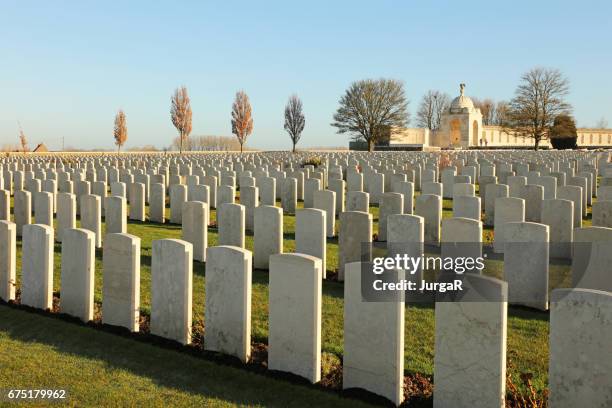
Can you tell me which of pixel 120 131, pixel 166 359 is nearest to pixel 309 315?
pixel 166 359

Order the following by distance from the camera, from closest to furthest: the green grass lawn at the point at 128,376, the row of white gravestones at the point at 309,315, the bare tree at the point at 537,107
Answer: the row of white gravestones at the point at 309,315, the green grass lawn at the point at 128,376, the bare tree at the point at 537,107

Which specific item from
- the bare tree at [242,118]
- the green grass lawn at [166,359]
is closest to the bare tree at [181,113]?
the bare tree at [242,118]

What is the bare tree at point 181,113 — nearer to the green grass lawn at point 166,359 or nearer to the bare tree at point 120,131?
the bare tree at point 120,131

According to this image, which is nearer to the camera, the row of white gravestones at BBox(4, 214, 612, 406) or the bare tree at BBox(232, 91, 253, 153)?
the row of white gravestones at BBox(4, 214, 612, 406)

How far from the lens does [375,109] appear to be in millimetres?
59906

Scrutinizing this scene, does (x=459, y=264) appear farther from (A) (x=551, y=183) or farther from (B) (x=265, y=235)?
(A) (x=551, y=183)

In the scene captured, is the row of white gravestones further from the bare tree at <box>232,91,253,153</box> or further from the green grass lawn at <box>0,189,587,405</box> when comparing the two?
the bare tree at <box>232,91,253,153</box>

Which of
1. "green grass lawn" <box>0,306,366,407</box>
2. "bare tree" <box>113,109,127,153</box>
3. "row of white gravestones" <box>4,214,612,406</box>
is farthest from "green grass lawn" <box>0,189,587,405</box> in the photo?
"bare tree" <box>113,109,127,153</box>

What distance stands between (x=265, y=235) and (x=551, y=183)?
6318 millimetres

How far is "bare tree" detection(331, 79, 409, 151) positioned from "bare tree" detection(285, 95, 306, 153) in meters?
7.04

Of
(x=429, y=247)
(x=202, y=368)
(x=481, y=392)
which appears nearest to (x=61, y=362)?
(x=202, y=368)

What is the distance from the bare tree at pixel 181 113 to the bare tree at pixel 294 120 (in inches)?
439

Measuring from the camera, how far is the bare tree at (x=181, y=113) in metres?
60.3

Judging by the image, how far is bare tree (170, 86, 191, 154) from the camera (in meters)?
60.3
